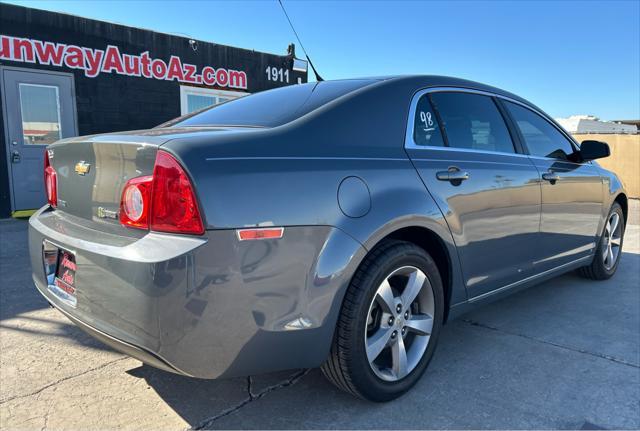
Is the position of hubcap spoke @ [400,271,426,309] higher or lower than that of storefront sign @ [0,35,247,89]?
lower

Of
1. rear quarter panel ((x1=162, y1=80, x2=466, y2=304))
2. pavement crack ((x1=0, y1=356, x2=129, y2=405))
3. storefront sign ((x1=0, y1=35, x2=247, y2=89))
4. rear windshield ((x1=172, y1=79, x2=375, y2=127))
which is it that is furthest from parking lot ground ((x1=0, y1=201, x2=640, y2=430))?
storefront sign ((x1=0, y1=35, x2=247, y2=89))

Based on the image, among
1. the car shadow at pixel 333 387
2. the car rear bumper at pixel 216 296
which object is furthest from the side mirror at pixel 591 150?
the car rear bumper at pixel 216 296

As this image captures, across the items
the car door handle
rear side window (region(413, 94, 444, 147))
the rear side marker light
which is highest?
rear side window (region(413, 94, 444, 147))

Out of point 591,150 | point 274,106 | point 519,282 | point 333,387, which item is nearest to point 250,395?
point 333,387

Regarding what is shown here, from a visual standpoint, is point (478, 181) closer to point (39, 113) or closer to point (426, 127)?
point (426, 127)

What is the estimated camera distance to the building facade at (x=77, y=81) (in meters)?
8.07

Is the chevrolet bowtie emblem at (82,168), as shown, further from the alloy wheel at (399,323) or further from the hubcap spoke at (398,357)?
the hubcap spoke at (398,357)

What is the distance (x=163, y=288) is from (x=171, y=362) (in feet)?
1.01

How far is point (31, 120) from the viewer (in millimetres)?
8344

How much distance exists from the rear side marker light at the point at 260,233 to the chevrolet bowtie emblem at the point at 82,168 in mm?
932

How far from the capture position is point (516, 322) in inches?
142

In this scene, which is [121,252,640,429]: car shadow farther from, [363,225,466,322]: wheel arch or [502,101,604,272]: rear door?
[502,101,604,272]: rear door

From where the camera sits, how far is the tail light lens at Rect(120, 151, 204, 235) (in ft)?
5.97

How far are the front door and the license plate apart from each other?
6.85 meters
